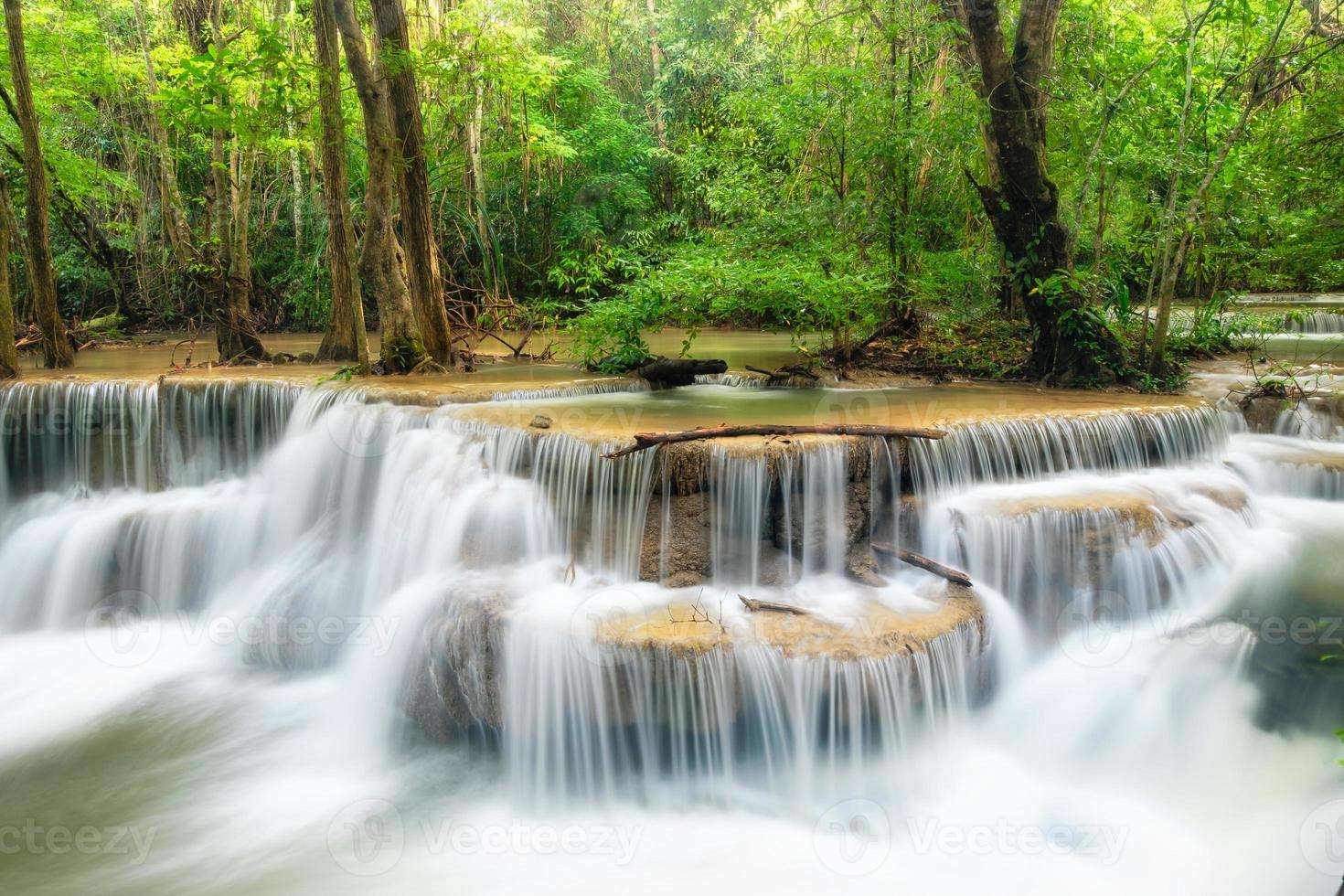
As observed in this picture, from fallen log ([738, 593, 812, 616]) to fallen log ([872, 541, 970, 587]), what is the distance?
97cm

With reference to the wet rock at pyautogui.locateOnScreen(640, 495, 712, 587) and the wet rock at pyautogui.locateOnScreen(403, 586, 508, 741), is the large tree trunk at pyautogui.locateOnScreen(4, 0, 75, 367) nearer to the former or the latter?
the wet rock at pyautogui.locateOnScreen(403, 586, 508, 741)

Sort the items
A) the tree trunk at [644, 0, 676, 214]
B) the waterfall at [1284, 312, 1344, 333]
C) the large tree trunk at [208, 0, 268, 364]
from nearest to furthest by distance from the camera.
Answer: the large tree trunk at [208, 0, 268, 364] → the waterfall at [1284, 312, 1344, 333] → the tree trunk at [644, 0, 676, 214]

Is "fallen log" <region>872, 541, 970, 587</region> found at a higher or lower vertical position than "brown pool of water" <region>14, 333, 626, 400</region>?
lower

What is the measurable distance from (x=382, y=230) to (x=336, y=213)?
1751 millimetres

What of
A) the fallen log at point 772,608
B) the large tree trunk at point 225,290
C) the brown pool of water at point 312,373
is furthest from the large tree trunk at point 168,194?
the fallen log at point 772,608

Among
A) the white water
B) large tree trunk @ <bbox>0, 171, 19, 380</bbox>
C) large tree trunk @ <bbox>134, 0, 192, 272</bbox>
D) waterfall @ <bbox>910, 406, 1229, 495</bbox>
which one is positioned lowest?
the white water

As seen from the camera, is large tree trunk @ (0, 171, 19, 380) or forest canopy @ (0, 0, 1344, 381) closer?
forest canopy @ (0, 0, 1344, 381)

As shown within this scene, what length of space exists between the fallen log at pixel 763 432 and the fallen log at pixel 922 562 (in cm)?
80

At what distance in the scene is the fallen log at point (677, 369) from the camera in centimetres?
928

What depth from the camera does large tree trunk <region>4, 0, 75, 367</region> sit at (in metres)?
9.70

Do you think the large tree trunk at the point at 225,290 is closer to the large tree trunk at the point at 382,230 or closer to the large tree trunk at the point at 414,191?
the large tree trunk at the point at 382,230

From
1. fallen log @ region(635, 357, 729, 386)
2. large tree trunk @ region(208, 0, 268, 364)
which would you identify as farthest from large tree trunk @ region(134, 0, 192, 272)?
fallen log @ region(635, 357, 729, 386)

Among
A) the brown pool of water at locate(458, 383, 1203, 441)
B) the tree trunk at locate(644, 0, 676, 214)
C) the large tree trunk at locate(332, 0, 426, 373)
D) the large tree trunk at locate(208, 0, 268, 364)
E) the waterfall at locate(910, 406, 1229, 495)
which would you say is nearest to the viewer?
the waterfall at locate(910, 406, 1229, 495)

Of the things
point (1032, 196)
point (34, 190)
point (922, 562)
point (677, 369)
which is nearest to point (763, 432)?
point (922, 562)
